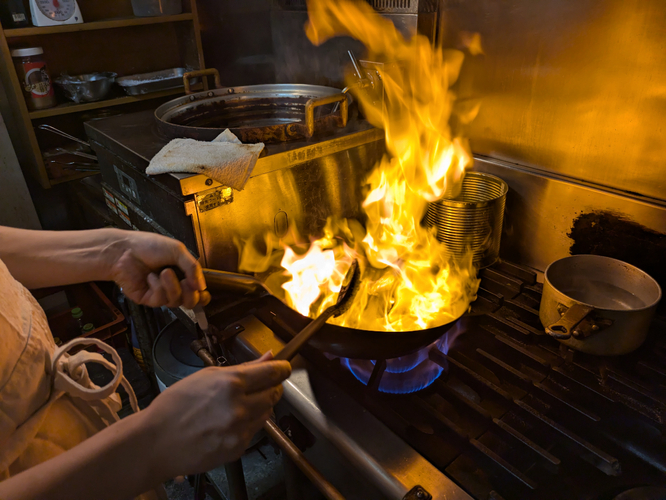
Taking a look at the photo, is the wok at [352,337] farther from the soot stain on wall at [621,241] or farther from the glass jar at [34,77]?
the glass jar at [34,77]

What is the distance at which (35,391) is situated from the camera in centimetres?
80

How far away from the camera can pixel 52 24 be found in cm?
202

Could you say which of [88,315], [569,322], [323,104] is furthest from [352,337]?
[88,315]

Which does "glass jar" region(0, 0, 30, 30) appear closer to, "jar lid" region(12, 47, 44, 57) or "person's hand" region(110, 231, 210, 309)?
"jar lid" region(12, 47, 44, 57)

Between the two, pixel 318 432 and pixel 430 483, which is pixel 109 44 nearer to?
pixel 318 432

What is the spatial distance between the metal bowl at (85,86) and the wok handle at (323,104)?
1.47 meters

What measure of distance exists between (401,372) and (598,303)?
55 cm

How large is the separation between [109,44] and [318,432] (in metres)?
2.49

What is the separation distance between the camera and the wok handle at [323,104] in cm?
127

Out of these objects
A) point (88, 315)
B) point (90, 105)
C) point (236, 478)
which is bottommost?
point (88, 315)

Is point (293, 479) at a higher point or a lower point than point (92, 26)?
lower

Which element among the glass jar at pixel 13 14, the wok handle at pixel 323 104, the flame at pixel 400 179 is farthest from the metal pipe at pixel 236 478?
the glass jar at pixel 13 14

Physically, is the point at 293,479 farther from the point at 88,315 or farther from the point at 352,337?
the point at 88,315

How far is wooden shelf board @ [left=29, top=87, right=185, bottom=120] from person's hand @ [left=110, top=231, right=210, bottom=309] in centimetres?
157
